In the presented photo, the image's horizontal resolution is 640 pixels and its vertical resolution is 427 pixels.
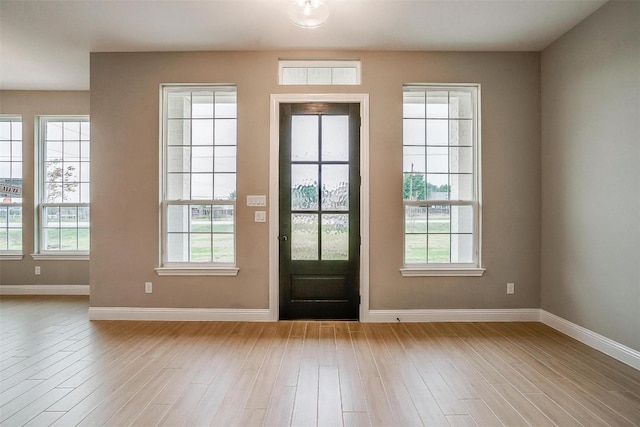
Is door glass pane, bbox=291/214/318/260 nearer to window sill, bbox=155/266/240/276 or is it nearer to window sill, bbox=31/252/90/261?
window sill, bbox=155/266/240/276

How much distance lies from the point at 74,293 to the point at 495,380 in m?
5.50

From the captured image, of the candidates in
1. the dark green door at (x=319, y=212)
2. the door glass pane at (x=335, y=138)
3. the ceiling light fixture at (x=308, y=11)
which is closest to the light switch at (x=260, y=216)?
A: the dark green door at (x=319, y=212)

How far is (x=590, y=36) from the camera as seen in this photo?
124 inches

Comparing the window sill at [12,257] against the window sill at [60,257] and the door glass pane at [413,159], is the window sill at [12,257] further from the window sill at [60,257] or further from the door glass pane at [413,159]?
the door glass pane at [413,159]

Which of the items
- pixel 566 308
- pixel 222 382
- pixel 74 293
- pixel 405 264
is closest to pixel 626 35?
pixel 566 308

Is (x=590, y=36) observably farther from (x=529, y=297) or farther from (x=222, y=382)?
(x=222, y=382)

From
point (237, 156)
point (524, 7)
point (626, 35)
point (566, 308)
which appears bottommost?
point (566, 308)

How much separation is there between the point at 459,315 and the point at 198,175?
11.0ft

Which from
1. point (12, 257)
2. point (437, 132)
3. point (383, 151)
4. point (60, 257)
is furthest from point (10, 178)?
point (437, 132)

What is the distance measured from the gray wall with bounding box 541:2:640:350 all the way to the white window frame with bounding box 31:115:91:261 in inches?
239

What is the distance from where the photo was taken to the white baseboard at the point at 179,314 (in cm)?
384

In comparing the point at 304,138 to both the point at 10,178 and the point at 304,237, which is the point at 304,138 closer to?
the point at 304,237

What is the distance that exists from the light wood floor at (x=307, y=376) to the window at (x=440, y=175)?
85cm

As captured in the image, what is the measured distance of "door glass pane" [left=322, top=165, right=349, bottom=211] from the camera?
12.8ft
